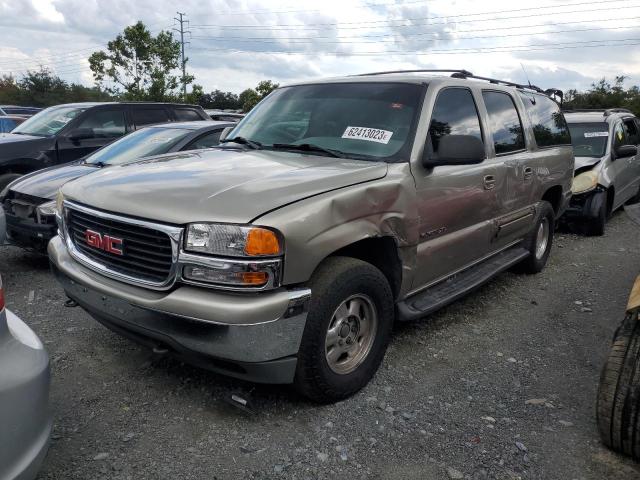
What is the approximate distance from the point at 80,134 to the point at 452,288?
20.3ft

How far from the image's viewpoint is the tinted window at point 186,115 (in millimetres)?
9125

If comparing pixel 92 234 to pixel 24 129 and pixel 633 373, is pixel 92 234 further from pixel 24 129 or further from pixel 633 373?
pixel 24 129

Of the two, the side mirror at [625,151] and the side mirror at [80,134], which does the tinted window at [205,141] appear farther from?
the side mirror at [625,151]

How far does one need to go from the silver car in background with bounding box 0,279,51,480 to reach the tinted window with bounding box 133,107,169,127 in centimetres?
700

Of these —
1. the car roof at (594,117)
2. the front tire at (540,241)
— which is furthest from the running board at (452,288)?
the car roof at (594,117)

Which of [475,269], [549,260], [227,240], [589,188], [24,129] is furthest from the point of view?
[24,129]

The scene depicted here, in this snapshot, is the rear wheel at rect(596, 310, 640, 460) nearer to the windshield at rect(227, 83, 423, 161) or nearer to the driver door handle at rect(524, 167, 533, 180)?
the windshield at rect(227, 83, 423, 161)

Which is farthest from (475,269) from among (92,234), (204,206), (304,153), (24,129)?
(24,129)

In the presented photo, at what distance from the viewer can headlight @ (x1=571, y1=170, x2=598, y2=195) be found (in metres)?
7.48

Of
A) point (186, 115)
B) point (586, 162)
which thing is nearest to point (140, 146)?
point (186, 115)

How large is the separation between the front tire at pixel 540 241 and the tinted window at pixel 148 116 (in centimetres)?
611

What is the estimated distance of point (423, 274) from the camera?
140 inches

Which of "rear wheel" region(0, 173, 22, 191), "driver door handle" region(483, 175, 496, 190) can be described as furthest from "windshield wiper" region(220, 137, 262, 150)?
"rear wheel" region(0, 173, 22, 191)

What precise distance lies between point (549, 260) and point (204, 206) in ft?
16.7
